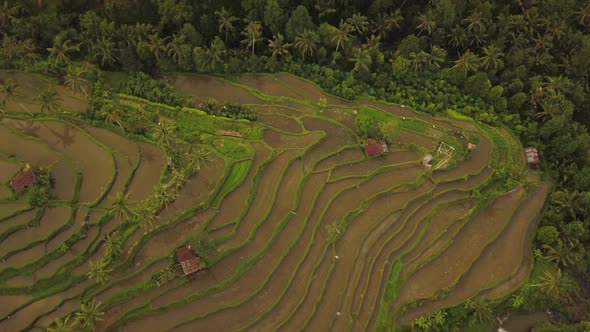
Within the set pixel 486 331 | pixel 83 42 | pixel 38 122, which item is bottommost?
pixel 486 331

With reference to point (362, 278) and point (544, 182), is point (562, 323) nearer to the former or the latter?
point (544, 182)

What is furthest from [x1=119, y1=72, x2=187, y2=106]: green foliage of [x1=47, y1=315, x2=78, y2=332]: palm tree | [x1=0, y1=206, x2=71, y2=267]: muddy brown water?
[x1=47, y1=315, x2=78, y2=332]: palm tree

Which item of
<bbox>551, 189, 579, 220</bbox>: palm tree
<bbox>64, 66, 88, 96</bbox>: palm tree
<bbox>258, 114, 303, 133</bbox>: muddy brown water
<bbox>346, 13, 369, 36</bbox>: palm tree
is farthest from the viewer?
<bbox>346, 13, 369, 36</bbox>: palm tree

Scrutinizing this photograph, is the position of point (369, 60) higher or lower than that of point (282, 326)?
higher

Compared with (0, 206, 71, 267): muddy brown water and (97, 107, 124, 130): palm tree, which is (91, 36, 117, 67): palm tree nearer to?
(97, 107, 124, 130): palm tree

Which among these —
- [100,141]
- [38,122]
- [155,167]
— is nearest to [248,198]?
[155,167]

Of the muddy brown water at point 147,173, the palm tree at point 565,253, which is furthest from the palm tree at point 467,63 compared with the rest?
the muddy brown water at point 147,173

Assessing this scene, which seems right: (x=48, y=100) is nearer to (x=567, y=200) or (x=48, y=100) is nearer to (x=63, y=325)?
(x=63, y=325)
